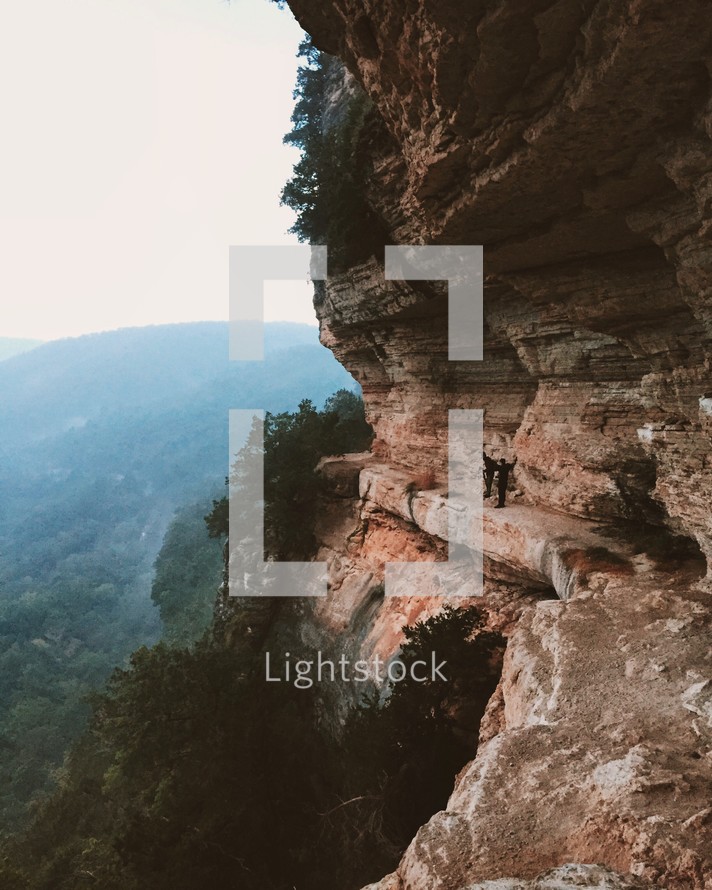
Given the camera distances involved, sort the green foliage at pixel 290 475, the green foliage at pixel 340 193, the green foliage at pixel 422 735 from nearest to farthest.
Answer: the green foliage at pixel 422 735 → the green foliage at pixel 340 193 → the green foliage at pixel 290 475

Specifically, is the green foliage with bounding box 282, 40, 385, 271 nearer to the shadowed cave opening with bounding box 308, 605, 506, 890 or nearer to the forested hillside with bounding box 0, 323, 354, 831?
the shadowed cave opening with bounding box 308, 605, 506, 890

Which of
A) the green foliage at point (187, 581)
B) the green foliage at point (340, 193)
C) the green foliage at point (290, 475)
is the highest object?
the green foliage at point (340, 193)

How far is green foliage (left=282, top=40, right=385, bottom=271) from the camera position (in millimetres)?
12445

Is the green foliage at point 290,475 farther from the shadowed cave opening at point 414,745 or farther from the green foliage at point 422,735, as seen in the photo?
the green foliage at point 422,735

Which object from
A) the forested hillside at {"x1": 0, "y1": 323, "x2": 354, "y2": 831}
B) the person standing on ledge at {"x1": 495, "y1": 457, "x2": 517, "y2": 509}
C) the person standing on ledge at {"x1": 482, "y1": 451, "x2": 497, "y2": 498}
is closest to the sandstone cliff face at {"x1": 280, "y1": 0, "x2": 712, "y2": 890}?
the person standing on ledge at {"x1": 495, "y1": 457, "x2": 517, "y2": 509}

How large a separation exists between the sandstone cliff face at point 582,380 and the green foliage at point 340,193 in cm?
104

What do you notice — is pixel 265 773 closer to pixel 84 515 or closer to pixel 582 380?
pixel 582 380

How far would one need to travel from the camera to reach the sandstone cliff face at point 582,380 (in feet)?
11.0

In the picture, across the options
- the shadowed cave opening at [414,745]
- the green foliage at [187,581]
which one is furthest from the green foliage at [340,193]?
the green foliage at [187,581]

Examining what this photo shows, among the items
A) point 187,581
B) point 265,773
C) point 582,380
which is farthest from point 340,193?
point 187,581

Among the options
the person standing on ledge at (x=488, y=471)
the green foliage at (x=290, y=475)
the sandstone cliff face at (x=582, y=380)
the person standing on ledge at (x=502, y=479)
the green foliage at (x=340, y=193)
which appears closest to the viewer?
the sandstone cliff face at (x=582, y=380)

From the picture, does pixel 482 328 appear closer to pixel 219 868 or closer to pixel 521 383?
pixel 521 383

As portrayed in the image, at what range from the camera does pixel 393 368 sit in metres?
16.0

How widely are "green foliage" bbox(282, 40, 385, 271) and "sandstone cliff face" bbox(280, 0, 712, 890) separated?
1036mm
